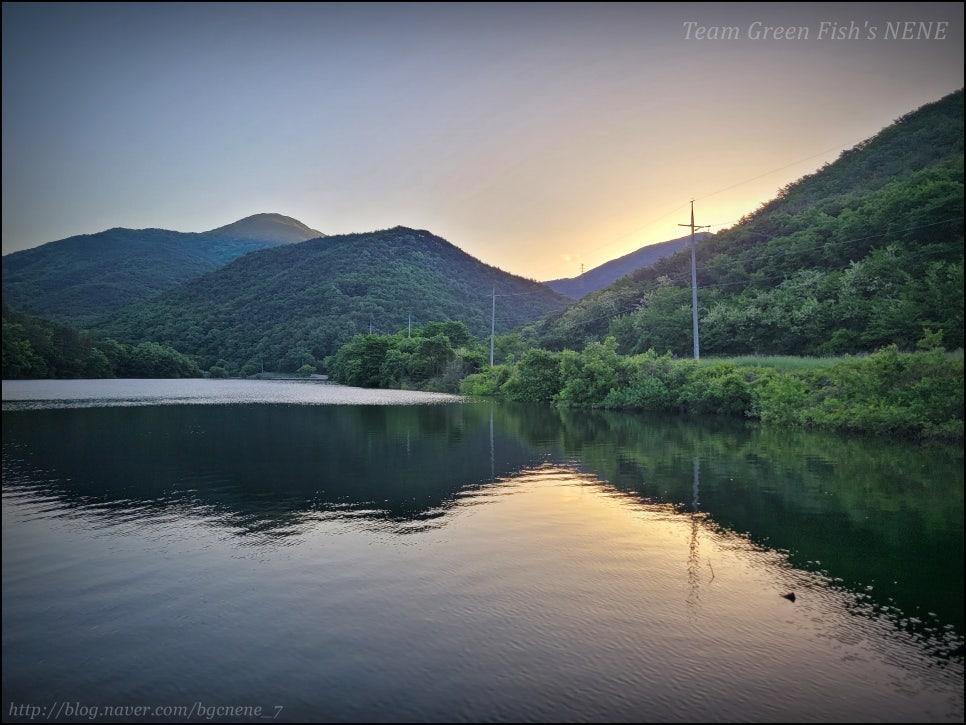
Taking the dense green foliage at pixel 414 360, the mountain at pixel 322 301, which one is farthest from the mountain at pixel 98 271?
the dense green foliage at pixel 414 360

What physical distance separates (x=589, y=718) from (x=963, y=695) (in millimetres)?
3666

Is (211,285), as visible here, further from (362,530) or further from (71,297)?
(362,530)

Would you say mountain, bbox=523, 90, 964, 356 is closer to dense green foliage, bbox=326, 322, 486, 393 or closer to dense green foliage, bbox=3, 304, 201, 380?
dense green foliage, bbox=326, 322, 486, 393

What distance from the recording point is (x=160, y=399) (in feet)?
168

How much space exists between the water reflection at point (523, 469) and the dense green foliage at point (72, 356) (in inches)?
2003

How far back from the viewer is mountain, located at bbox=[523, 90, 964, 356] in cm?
4044

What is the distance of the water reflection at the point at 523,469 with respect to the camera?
35.0ft

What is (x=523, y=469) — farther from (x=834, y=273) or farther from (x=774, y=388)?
(x=834, y=273)

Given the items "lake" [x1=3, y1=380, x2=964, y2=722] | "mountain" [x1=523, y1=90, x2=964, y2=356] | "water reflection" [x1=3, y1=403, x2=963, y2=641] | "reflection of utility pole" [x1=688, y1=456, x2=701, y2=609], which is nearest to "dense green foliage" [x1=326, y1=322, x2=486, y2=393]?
"mountain" [x1=523, y1=90, x2=964, y2=356]

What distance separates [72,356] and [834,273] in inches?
3600

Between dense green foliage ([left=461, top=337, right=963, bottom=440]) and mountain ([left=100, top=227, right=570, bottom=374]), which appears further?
mountain ([left=100, top=227, right=570, bottom=374])

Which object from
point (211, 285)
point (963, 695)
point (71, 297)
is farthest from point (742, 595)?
point (211, 285)

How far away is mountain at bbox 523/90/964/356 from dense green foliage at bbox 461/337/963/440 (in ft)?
6.29

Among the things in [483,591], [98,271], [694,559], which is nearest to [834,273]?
[694,559]
